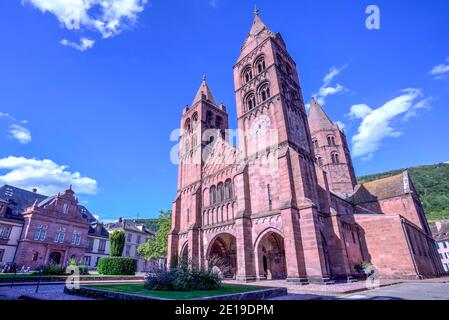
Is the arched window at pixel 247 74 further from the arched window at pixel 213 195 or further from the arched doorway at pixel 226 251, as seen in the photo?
the arched doorway at pixel 226 251

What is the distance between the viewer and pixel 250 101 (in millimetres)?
27562

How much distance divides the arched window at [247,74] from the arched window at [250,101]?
2498 mm

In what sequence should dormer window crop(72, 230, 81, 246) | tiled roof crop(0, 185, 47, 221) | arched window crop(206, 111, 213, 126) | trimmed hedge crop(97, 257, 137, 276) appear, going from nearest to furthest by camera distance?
1. trimmed hedge crop(97, 257, 137, 276)
2. tiled roof crop(0, 185, 47, 221)
3. arched window crop(206, 111, 213, 126)
4. dormer window crop(72, 230, 81, 246)

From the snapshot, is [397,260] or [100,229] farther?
[100,229]

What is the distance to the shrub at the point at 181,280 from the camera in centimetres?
1070

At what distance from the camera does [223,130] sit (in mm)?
36406

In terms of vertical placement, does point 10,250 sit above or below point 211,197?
below

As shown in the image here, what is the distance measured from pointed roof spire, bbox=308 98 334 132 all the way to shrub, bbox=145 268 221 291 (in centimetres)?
4112

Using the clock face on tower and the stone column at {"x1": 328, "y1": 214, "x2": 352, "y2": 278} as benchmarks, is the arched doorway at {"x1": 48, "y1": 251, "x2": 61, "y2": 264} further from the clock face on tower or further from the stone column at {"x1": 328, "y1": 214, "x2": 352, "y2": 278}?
the stone column at {"x1": 328, "y1": 214, "x2": 352, "y2": 278}

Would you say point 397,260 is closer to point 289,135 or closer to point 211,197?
point 289,135

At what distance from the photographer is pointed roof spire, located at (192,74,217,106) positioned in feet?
116

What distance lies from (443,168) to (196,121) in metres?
108

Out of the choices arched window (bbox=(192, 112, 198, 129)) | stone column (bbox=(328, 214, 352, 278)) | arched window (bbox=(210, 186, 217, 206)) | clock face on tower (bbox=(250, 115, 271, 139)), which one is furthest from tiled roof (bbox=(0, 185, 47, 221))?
stone column (bbox=(328, 214, 352, 278))

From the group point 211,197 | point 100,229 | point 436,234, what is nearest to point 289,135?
point 211,197
